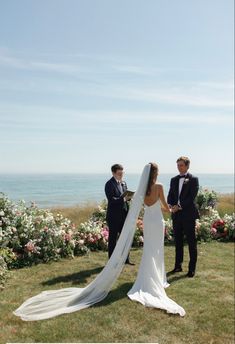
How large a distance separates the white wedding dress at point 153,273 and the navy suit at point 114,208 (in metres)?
1.36

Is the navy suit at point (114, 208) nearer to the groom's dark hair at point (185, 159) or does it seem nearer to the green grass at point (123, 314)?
the green grass at point (123, 314)

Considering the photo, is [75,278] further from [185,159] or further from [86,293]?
[185,159]

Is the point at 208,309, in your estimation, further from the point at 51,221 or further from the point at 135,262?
the point at 51,221

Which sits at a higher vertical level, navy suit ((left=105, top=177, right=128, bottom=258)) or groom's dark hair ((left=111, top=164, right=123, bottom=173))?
groom's dark hair ((left=111, top=164, right=123, bottom=173))

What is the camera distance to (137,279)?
28.6ft

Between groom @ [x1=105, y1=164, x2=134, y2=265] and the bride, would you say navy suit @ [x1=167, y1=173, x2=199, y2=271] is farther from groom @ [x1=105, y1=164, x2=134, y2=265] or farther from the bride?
groom @ [x1=105, y1=164, x2=134, y2=265]

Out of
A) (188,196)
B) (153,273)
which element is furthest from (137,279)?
(188,196)

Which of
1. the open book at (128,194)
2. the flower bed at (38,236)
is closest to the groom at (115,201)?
the open book at (128,194)

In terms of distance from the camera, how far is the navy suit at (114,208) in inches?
408

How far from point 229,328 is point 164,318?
1069 millimetres

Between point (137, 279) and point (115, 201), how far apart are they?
2254 mm

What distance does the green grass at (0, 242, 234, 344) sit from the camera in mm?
6574

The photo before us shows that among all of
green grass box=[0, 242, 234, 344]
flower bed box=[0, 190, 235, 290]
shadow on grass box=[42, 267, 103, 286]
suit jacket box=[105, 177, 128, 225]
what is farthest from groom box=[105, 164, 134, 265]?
flower bed box=[0, 190, 235, 290]

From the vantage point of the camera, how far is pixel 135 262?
11.6 metres
